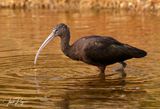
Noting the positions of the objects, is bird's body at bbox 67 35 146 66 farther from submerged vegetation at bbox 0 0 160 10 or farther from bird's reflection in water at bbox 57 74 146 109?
submerged vegetation at bbox 0 0 160 10

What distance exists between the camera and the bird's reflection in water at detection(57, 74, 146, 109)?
12789 millimetres

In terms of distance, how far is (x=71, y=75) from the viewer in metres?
15.8

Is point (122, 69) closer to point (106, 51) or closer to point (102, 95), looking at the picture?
point (106, 51)

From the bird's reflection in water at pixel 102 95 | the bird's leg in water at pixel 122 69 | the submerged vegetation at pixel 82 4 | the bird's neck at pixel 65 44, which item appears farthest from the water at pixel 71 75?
the submerged vegetation at pixel 82 4

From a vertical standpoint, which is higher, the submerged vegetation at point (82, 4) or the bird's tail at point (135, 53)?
the bird's tail at point (135, 53)

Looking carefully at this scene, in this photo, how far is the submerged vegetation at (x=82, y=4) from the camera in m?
31.0

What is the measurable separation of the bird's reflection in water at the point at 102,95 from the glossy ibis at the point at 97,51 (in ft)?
1.97

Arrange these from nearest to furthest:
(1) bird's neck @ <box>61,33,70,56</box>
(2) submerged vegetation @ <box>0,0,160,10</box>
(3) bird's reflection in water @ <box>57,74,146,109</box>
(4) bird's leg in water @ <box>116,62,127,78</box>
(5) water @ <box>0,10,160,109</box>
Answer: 1. (3) bird's reflection in water @ <box>57,74,146,109</box>
2. (5) water @ <box>0,10,160,109</box>
3. (4) bird's leg in water @ <box>116,62,127,78</box>
4. (1) bird's neck @ <box>61,33,70,56</box>
5. (2) submerged vegetation @ <box>0,0,160,10</box>

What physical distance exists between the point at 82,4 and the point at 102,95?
62.3ft

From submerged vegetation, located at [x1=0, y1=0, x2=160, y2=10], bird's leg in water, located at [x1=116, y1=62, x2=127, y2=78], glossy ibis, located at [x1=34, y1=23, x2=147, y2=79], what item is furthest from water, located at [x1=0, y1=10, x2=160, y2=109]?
submerged vegetation, located at [x1=0, y1=0, x2=160, y2=10]

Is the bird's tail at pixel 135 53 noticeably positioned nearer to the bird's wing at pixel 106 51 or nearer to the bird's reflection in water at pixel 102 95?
the bird's wing at pixel 106 51

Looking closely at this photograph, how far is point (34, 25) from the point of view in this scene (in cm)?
2612

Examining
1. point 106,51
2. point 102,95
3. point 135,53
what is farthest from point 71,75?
point 102,95

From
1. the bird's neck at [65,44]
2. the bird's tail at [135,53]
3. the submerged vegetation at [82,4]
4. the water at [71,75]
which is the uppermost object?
the bird's neck at [65,44]
